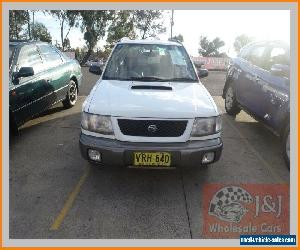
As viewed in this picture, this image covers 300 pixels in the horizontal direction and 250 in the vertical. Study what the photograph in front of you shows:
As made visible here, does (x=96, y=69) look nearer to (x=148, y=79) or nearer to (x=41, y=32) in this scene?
(x=148, y=79)

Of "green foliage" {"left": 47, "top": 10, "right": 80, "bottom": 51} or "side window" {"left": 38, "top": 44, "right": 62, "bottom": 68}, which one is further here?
"green foliage" {"left": 47, "top": 10, "right": 80, "bottom": 51}

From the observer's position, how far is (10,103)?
490 cm

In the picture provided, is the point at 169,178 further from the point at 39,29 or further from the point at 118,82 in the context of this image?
the point at 39,29

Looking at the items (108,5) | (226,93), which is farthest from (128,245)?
(226,93)

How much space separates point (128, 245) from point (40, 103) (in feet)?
12.1

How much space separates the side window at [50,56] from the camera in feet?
21.3

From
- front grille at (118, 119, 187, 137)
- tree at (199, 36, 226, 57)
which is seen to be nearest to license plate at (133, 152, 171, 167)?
front grille at (118, 119, 187, 137)

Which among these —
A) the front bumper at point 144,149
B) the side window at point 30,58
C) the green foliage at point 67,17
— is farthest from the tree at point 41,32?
the front bumper at point 144,149

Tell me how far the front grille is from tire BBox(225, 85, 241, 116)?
11.9 ft

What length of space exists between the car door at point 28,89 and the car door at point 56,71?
23cm

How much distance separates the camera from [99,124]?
3.71 metres

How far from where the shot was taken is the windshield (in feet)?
15.4

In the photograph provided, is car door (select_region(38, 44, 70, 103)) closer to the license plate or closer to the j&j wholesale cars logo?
the license plate

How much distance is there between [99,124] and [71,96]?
4.28m
